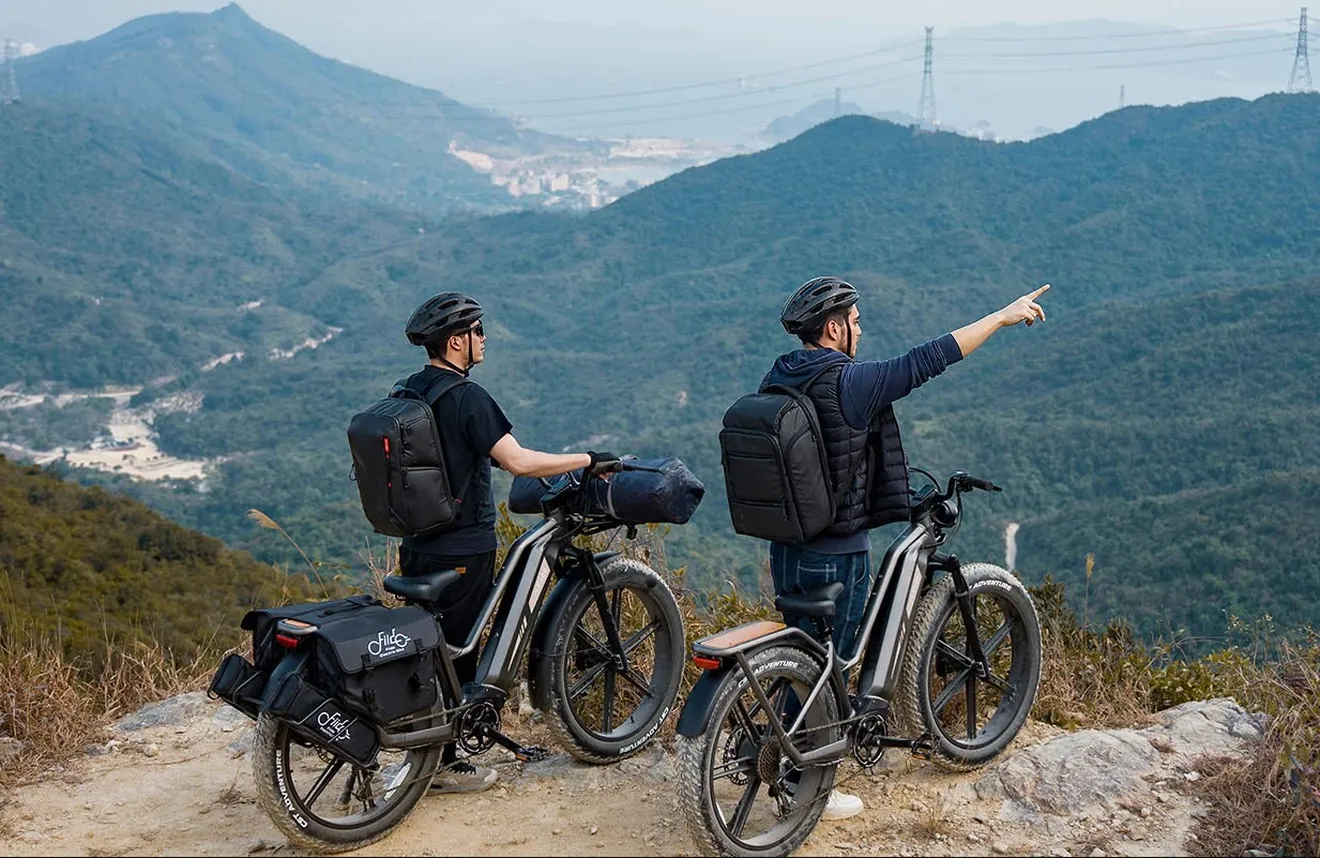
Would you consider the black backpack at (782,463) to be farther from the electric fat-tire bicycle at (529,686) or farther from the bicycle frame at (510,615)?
the bicycle frame at (510,615)

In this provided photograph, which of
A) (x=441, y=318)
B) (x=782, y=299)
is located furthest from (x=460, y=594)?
(x=782, y=299)

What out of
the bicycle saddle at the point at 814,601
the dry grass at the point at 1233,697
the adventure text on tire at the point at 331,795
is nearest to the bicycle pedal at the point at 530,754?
the adventure text on tire at the point at 331,795

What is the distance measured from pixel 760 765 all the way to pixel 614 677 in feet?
3.62

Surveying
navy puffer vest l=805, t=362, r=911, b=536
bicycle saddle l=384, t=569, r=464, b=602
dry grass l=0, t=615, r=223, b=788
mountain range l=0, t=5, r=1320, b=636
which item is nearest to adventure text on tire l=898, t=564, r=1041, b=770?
navy puffer vest l=805, t=362, r=911, b=536

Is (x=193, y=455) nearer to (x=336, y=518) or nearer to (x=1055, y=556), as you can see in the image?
(x=336, y=518)

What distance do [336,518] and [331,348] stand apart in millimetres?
76593

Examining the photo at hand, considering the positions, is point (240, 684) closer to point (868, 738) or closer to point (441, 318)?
point (441, 318)

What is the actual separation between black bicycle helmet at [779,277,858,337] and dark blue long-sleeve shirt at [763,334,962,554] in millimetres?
100

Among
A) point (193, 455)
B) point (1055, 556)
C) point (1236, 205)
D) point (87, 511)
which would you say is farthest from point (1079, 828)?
point (1236, 205)

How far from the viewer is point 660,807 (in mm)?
4430

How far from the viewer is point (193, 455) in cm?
8462

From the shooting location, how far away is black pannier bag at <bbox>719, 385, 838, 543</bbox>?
13.0ft

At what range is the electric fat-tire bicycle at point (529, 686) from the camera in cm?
397

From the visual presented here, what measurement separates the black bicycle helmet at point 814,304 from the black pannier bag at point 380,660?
5.06 feet
